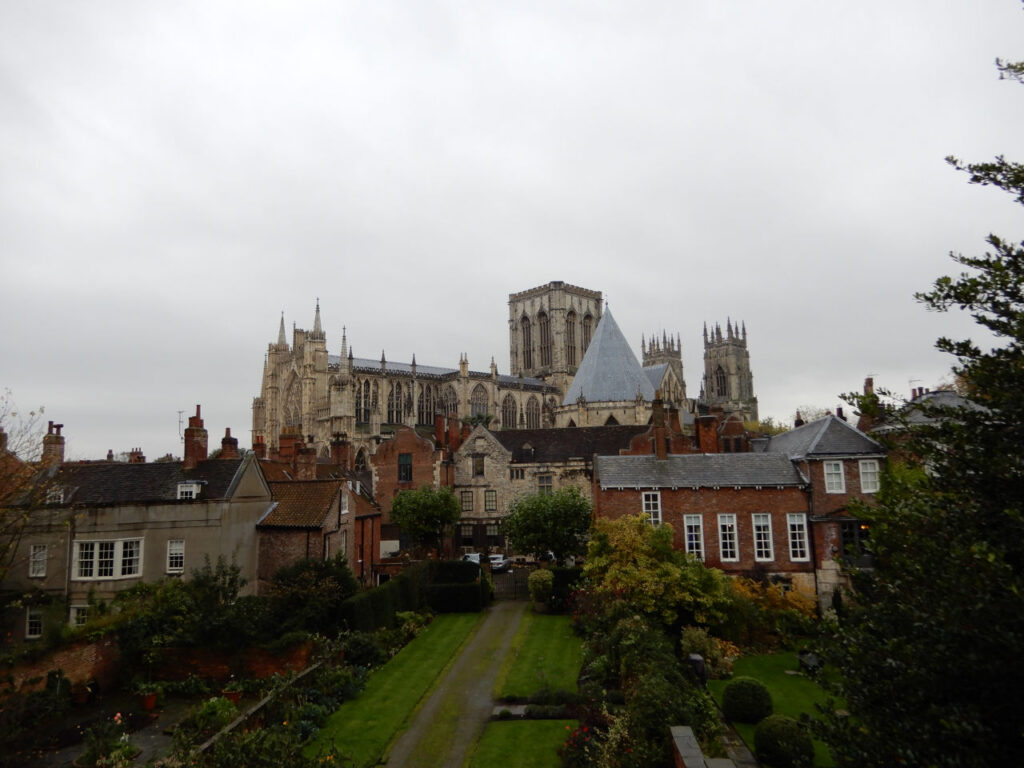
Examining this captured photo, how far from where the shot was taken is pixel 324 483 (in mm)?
29297

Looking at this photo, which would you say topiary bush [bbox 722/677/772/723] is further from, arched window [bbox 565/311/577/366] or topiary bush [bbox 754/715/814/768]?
arched window [bbox 565/311/577/366]

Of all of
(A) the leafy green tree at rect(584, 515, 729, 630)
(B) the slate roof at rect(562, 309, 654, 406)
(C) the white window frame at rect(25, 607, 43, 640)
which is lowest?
(C) the white window frame at rect(25, 607, 43, 640)

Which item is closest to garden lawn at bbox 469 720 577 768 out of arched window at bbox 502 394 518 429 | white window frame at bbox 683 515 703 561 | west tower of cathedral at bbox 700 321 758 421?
white window frame at bbox 683 515 703 561

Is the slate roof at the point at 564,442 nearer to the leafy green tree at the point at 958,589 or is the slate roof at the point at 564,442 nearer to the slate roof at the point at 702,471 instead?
the slate roof at the point at 702,471

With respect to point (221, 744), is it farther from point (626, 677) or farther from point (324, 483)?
point (324, 483)

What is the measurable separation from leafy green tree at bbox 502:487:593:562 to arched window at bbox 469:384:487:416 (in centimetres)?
6144

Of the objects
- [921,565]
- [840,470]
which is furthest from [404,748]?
[840,470]

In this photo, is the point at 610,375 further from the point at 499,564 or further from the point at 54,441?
the point at 54,441

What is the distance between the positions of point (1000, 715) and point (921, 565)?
1.65 metres

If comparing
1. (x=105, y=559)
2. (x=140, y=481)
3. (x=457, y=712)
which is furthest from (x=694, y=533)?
(x=105, y=559)

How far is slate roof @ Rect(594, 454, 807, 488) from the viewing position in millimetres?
29984

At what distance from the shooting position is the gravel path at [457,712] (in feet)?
52.8

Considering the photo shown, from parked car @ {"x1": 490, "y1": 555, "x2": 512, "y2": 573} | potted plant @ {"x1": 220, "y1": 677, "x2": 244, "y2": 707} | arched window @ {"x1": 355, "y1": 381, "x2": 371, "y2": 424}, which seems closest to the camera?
potted plant @ {"x1": 220, "y1": 677, "x2": 244, "y2": 707}

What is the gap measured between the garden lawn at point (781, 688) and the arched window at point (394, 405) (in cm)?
7367
